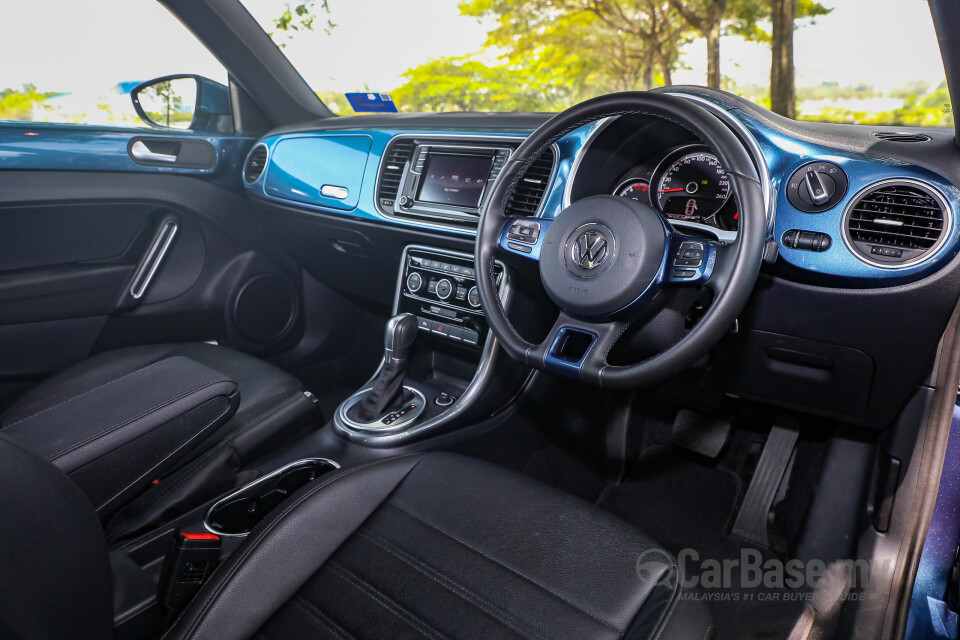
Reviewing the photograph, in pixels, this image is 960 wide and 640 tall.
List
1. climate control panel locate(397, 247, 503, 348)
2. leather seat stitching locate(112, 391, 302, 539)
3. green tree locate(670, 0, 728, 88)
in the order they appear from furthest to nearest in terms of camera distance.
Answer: green tree locate(670, 0, 728, 88)
climate control panel locate(397, 247, 503, 348)
leather seat stitching locate(112, 391, 302, 539)

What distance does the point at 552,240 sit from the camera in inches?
50.9

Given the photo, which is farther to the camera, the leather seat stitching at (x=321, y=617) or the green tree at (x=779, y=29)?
the green tree at (x=779, y=29)

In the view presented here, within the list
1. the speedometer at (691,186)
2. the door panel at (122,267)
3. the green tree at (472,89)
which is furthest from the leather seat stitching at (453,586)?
the door panel at (122,267)

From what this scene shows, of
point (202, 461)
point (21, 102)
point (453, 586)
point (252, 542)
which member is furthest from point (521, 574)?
point (21, 102)

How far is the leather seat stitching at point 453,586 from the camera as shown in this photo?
0.95m

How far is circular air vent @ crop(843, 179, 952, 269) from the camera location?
1149 millimetres

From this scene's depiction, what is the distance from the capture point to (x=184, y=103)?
93.0 inches

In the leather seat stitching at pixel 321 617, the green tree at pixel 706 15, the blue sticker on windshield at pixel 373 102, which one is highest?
the green tree at pixel 706 15

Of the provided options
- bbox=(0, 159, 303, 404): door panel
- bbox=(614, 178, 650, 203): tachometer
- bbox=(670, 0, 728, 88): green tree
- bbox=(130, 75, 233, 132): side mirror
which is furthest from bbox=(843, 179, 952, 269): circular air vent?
bbox=(130, 75, 233, 132): side mirror

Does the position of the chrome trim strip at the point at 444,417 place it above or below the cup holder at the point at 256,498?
above

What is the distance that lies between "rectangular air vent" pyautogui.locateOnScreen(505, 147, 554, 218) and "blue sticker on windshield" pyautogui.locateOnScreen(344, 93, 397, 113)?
0.88m

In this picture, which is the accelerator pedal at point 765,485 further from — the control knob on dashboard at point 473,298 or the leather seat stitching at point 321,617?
the leather seat stitching at point 321,617

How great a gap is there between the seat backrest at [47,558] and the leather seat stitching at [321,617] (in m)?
0.27

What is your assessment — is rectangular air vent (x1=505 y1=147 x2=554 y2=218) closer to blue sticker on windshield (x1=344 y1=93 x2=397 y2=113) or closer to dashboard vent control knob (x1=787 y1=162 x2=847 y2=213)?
dashboard vent control knob (x1=787 y1=162 x2=847 y2=213)
